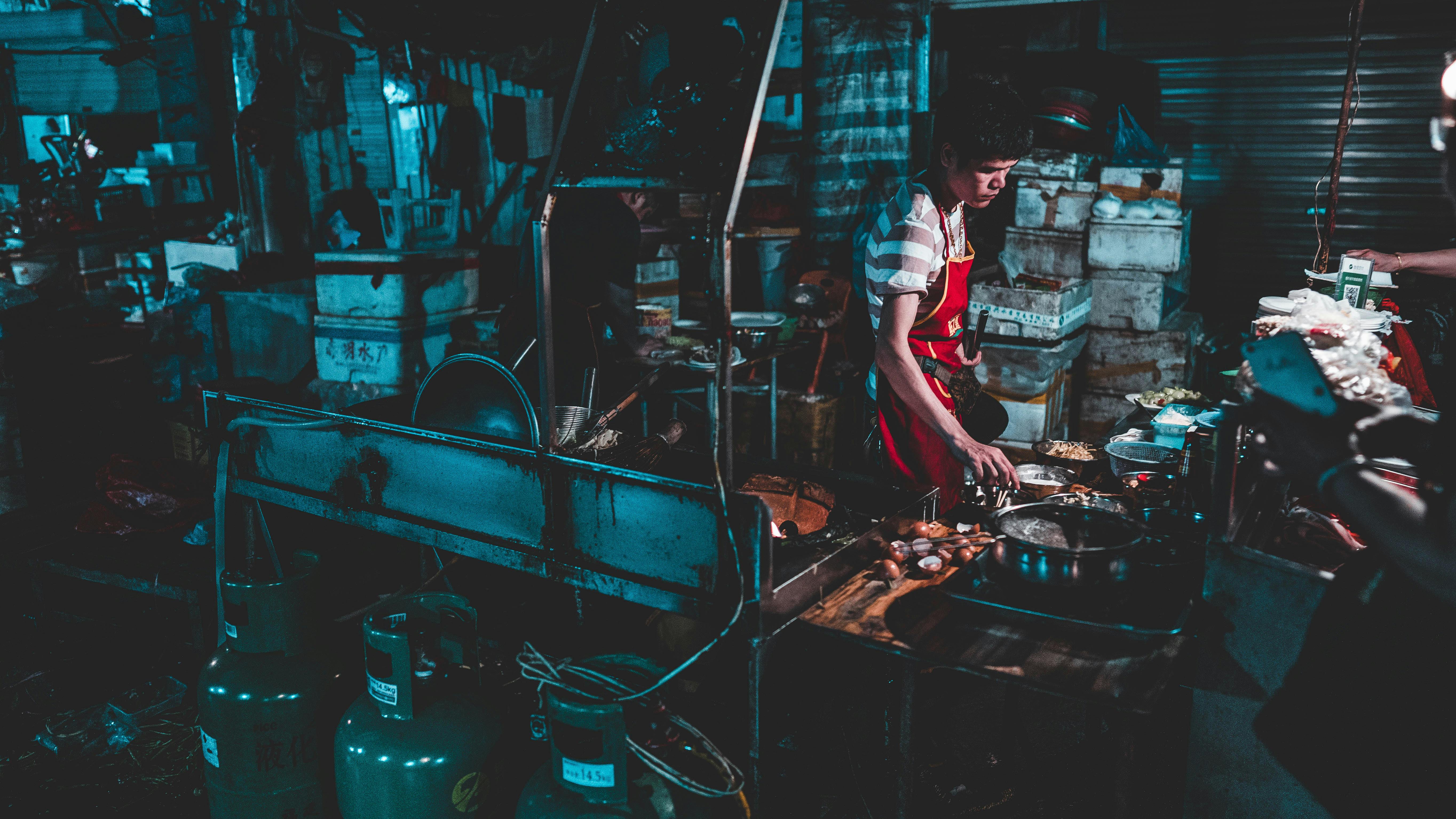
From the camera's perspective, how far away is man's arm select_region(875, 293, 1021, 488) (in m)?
3.16

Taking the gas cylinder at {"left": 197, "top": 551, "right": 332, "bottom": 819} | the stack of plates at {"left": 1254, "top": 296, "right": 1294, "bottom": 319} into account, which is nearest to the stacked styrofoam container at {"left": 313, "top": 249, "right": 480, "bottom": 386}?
the gas cylinder at {"left": 197, "top": 551, "right": 332, "bottom": 819}

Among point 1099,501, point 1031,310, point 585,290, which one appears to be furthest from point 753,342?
point 1099,501

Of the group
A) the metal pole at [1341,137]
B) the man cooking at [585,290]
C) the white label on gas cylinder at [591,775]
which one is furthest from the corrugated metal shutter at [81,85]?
the metal pole at [1341,137]

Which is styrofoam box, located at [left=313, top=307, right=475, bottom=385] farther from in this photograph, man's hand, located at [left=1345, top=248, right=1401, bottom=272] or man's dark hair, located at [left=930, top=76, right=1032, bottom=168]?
man's hand, located at [left=1345, top=248, right=1401, bottom=272]

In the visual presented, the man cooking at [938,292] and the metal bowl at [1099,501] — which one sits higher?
the man cooking at [938,292]

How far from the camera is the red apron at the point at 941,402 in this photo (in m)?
3.57

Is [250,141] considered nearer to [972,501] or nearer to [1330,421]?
[972,501]

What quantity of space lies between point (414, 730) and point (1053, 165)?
18.4 feet

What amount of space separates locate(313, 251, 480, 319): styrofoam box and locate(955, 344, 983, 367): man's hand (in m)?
3.79

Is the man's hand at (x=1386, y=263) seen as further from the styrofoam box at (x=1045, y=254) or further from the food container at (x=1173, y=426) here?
Answer: the styrofoam box at (x=1045, y=254)

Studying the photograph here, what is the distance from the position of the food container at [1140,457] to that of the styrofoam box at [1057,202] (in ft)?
10.4

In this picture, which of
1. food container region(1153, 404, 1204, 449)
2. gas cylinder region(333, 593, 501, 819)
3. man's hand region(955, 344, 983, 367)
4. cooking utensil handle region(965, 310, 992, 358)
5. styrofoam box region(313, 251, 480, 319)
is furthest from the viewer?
styrofoam box region(313, 251, 480, 319)

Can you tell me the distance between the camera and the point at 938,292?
3545mm

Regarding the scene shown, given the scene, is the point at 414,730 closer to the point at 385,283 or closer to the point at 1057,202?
the point at 385,283
